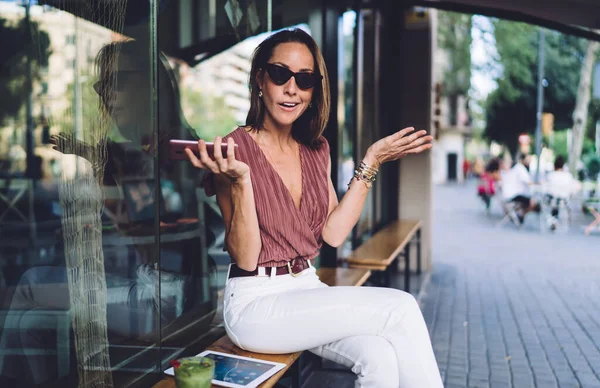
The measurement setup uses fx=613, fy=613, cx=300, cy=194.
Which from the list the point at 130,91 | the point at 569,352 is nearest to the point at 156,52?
the point at 130,91

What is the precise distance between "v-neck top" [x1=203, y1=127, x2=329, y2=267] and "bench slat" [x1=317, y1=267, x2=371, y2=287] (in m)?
1.59

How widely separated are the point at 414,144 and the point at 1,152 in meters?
8.72

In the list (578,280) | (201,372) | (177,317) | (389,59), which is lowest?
(578,280)

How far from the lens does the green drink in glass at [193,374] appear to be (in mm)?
1785

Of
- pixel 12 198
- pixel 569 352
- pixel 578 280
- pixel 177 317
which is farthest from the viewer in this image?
pixel 12 198

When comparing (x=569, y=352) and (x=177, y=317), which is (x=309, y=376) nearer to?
(x=177, y=317)

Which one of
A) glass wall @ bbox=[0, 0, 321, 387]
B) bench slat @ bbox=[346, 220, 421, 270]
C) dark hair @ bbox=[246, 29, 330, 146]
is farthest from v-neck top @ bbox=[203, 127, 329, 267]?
bench slat @ bbox=[346, 220, 421, 270]

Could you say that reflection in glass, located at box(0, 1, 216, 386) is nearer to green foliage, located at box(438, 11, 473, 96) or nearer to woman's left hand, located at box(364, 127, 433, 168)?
woman's left hand, located at box(364, 127, 433, 168)

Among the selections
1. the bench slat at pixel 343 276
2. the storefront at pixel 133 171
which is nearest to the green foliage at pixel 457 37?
the storefront at pixel 133 171

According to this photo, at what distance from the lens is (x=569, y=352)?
488 centimetres

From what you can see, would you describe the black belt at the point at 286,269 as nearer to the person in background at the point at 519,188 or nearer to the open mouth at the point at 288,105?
the open mouth at the point at 288,105

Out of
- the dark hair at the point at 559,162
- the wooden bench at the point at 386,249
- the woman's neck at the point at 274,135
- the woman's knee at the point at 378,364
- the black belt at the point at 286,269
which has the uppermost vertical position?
the woman's neck at the point at 274,135

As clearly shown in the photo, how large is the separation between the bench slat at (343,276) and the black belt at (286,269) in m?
1.60

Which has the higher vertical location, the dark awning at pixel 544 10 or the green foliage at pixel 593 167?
the dark awning at pixel 544 10
